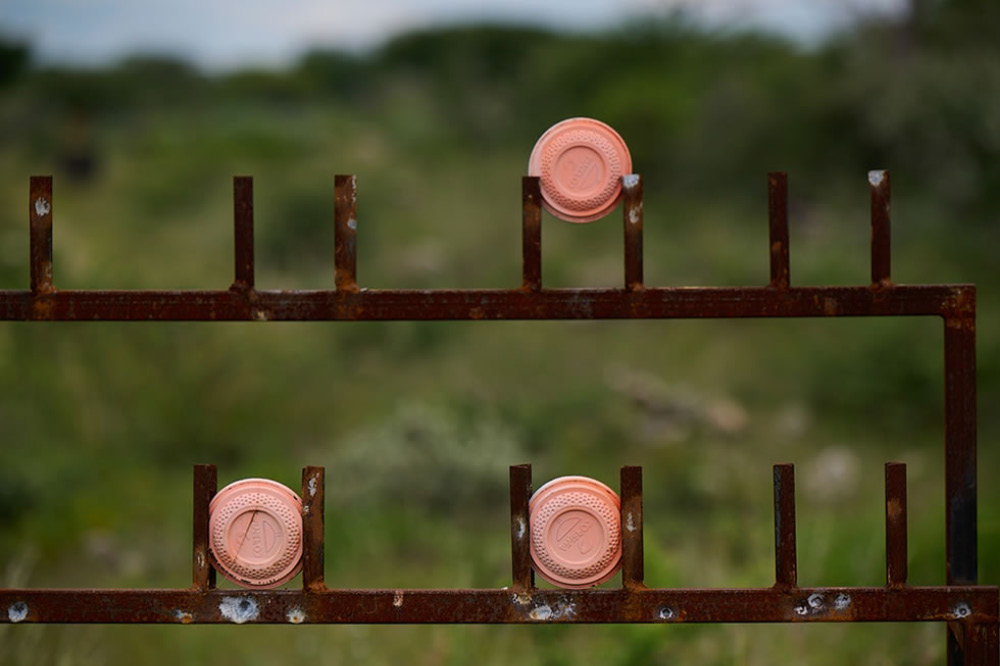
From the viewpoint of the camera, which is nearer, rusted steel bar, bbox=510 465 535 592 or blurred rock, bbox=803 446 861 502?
rusted steel bar, bbox=510 465 535 592

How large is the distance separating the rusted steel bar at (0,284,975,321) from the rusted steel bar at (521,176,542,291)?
20mm

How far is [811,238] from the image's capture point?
1044cm

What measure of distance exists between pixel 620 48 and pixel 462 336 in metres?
11.5

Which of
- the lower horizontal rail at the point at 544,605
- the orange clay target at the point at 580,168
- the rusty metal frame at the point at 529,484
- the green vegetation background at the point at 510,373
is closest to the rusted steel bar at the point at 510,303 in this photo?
the rusty metal frame at the point at 529,484

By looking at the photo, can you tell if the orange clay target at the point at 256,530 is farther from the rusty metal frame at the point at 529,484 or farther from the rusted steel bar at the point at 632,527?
the rusted steel bar at the point at 632,527

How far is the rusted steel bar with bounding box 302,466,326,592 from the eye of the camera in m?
1.56

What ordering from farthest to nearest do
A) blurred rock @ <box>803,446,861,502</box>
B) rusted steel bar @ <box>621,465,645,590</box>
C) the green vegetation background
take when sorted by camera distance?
blurred rock @ <box>803,446,861,502</box> < the green vegetation background < rusted steel bar @ <box>621,465,645,590</box>

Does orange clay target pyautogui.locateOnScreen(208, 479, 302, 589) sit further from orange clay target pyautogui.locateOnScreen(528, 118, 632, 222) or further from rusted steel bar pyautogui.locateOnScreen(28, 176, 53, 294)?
orange clay target pyautogui.locateOnScreen(528, 118, 632, 222)

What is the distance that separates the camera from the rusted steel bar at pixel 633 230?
1568 mm

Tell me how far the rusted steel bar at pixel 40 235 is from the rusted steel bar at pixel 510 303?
0.02 meters

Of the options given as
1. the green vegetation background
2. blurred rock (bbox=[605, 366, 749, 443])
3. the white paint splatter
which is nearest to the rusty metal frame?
the white paint splatter

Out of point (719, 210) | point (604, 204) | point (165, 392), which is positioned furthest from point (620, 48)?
point (604, 204)

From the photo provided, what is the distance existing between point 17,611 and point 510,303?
0.78 m

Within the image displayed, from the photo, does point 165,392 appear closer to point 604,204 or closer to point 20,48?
point 604,204
